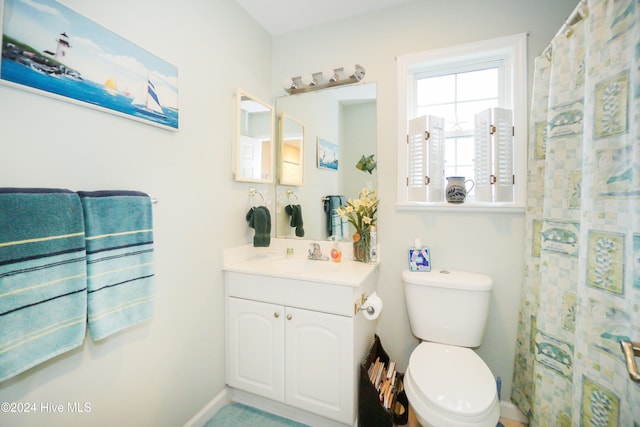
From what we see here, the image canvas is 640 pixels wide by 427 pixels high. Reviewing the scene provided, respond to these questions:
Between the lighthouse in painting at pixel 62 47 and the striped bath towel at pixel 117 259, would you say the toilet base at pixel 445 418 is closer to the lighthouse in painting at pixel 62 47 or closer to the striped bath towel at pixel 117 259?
the striped bath towel at pixel 117 259

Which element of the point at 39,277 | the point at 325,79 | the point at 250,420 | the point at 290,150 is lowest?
the point at 250,420

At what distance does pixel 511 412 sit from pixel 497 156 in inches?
59.1

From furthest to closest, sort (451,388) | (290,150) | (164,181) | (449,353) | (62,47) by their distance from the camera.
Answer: (290,150) → (449,353) → (164,181) → (451,388) → (62,47)

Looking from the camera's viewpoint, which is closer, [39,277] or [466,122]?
[39,277]

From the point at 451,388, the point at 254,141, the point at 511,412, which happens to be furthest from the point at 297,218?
the point at 511,412

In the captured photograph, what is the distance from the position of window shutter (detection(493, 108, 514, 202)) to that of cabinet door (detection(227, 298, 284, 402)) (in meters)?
1.42

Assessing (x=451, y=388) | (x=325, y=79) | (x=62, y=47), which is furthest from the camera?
(x=325, y=79)

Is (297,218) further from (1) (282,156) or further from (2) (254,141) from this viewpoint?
(2) (254,141)

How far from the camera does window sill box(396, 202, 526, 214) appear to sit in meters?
1.59

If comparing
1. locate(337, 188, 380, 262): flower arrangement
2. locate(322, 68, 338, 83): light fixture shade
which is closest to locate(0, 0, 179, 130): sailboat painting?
locate(322, 68, 338, 83): light fixture shade

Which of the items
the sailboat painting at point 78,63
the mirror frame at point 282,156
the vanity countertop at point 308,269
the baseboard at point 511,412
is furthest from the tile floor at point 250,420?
the sailboat painting at point 78,63

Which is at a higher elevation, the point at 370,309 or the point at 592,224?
the point at 592,224

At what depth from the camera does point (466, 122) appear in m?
1.78

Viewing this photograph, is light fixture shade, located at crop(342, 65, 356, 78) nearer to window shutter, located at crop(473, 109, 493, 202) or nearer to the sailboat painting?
window shutter, located at crop(473, 109, 493, 202)
